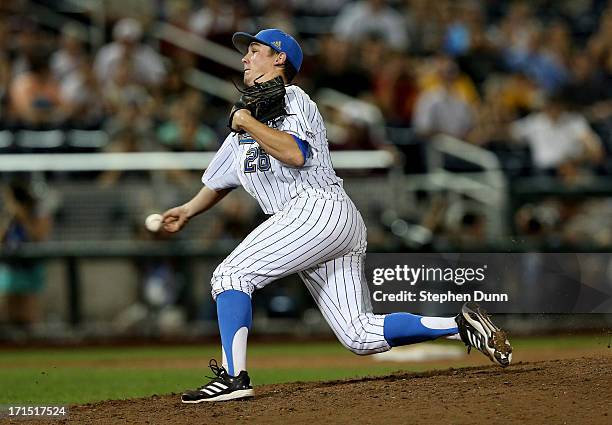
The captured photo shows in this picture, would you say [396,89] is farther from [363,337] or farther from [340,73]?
[363,337]

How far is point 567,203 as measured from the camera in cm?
1084

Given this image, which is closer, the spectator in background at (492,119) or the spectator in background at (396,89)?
the spectator in background at (492,119)

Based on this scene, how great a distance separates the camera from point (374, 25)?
13133mm

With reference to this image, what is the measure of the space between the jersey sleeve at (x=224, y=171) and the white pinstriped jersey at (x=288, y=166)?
7.8 inches

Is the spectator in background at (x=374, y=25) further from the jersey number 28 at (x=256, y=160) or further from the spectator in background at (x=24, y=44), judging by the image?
the jersey number 28 at (x=256, y=160)

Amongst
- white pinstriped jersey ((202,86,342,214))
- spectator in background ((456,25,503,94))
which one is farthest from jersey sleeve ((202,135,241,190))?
spectator in background ((456,25,503,94))

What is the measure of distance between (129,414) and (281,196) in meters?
1.30

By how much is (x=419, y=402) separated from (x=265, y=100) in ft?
5.29

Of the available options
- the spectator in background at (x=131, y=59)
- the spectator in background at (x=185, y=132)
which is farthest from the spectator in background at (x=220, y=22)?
the spectator in background at (x=185, y=132)

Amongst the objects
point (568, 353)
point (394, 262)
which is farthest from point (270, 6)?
point (394, 262)

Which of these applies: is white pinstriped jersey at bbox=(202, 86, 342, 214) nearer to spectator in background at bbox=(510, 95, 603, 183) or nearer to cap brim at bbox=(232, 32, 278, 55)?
cap brim at bbox=(232, 32, 278, 55)

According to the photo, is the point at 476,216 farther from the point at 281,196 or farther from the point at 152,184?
the point at 281,196

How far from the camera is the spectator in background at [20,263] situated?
1055 cm

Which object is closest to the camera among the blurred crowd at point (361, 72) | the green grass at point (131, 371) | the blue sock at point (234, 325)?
the blue sock at point (234, 325)
